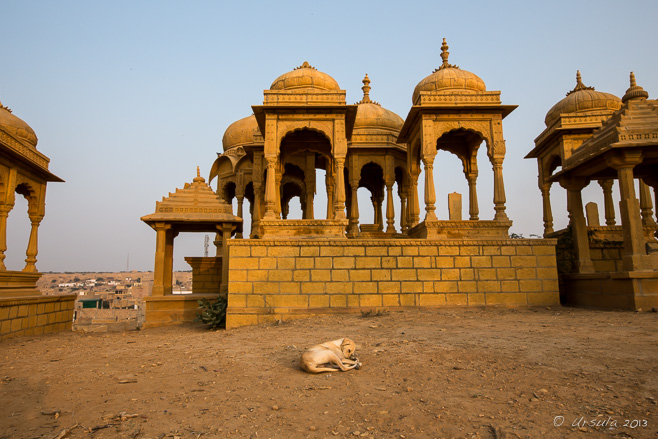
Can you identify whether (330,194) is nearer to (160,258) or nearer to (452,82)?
(452,82)

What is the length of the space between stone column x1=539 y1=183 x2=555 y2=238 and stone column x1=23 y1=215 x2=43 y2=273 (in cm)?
1961

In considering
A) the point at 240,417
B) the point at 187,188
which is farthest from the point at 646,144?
the point at 187,188

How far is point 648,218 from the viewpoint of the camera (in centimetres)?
1449

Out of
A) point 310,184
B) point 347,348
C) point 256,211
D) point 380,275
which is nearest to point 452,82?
point 310,184

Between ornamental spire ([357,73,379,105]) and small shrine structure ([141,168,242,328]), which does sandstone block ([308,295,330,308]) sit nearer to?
small shrine structure ([141,168,242,328])

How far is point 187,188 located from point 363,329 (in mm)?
8484

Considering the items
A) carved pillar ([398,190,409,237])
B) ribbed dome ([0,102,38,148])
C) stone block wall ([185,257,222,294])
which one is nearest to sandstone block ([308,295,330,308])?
stone block wall ([185,257,222,294])

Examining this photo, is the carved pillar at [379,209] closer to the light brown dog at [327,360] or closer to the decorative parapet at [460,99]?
the decorative parapet at [460,99]

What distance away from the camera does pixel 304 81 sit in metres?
13.0

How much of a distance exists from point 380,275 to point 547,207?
10397 millimetres

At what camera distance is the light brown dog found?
524cm

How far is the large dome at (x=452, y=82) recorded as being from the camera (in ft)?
43.4

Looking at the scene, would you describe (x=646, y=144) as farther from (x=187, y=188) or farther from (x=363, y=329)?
(x=187, y=188)

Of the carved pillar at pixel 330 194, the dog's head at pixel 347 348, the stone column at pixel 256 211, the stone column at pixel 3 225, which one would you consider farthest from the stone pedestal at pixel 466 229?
the stone column at pixel 3 225
